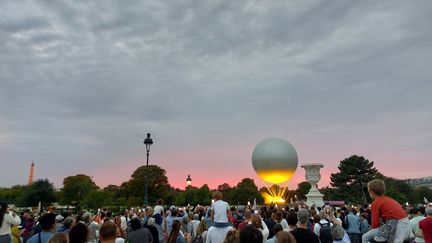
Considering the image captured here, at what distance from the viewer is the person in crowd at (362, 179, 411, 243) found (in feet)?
17.5

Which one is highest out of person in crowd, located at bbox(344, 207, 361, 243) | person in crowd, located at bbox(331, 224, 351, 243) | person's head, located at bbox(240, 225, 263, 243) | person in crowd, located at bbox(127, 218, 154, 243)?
person's head, located at bbox(240, 225, 263, 243)

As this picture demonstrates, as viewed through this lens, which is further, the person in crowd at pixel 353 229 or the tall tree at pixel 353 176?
the tall tree at pixel 353 176

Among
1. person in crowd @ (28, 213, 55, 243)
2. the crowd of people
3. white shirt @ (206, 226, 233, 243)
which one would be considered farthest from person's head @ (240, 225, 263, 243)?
person in crowd @ (28, 213, 55, 243)

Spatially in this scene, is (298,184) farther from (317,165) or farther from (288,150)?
(317,165)

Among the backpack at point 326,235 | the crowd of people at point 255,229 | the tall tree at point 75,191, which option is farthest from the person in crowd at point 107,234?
the tall tree at point 75,191

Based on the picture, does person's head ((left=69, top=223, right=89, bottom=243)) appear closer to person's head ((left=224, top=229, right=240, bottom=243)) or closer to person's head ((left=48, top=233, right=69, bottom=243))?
person's head ((left=48, top=233, right=69, bottom=243))

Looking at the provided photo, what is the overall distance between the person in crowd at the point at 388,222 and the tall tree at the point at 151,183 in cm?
9182

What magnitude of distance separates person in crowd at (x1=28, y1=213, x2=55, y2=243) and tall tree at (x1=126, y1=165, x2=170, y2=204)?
89.2 meters

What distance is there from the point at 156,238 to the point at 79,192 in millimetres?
119599

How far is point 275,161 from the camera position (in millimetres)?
65375

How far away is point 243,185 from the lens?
5271 inches

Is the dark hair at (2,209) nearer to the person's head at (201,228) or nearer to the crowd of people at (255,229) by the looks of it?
the crowd of people at (255,229)

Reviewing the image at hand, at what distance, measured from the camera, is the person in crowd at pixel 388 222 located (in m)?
5.34

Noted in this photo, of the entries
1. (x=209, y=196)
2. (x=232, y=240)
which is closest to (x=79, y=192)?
(x=209, y=196)
